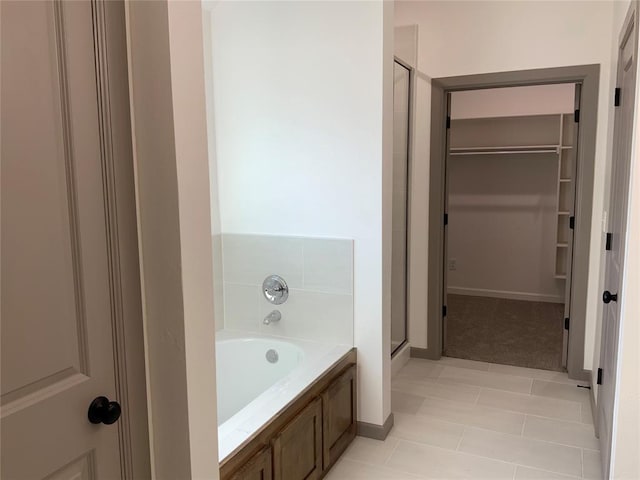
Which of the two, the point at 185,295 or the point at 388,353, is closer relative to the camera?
the point at 185,295

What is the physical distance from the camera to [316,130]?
9.11 ft

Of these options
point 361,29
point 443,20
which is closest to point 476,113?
point 443,20

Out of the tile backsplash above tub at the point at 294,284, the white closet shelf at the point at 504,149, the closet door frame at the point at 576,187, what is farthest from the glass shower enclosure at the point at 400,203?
the white closet shelf at the point at 504,149

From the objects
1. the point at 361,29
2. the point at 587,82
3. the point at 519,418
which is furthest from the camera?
the point at 587,82

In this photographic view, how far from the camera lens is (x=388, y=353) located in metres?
2.92

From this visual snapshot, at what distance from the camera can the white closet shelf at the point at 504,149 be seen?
5.30m

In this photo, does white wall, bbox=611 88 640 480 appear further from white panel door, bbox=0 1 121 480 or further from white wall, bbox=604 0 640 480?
white panel door, bbox=0 1 121 480

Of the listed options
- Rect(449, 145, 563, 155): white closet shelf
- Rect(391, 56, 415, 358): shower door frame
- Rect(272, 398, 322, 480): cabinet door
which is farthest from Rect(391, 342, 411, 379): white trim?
Rect(449, 145, 563, 155): white closet shelf

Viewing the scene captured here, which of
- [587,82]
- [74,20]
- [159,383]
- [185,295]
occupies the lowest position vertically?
[159,383]

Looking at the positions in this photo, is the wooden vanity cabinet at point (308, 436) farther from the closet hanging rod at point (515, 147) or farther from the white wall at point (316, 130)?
the closet hanging rod at point (515, 147)

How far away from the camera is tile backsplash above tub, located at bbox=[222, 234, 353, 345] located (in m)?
2.84

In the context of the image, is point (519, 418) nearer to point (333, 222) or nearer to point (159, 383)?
point (333, 222)

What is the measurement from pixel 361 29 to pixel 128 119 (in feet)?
5.50

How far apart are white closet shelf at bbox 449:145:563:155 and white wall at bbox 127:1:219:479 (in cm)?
427
